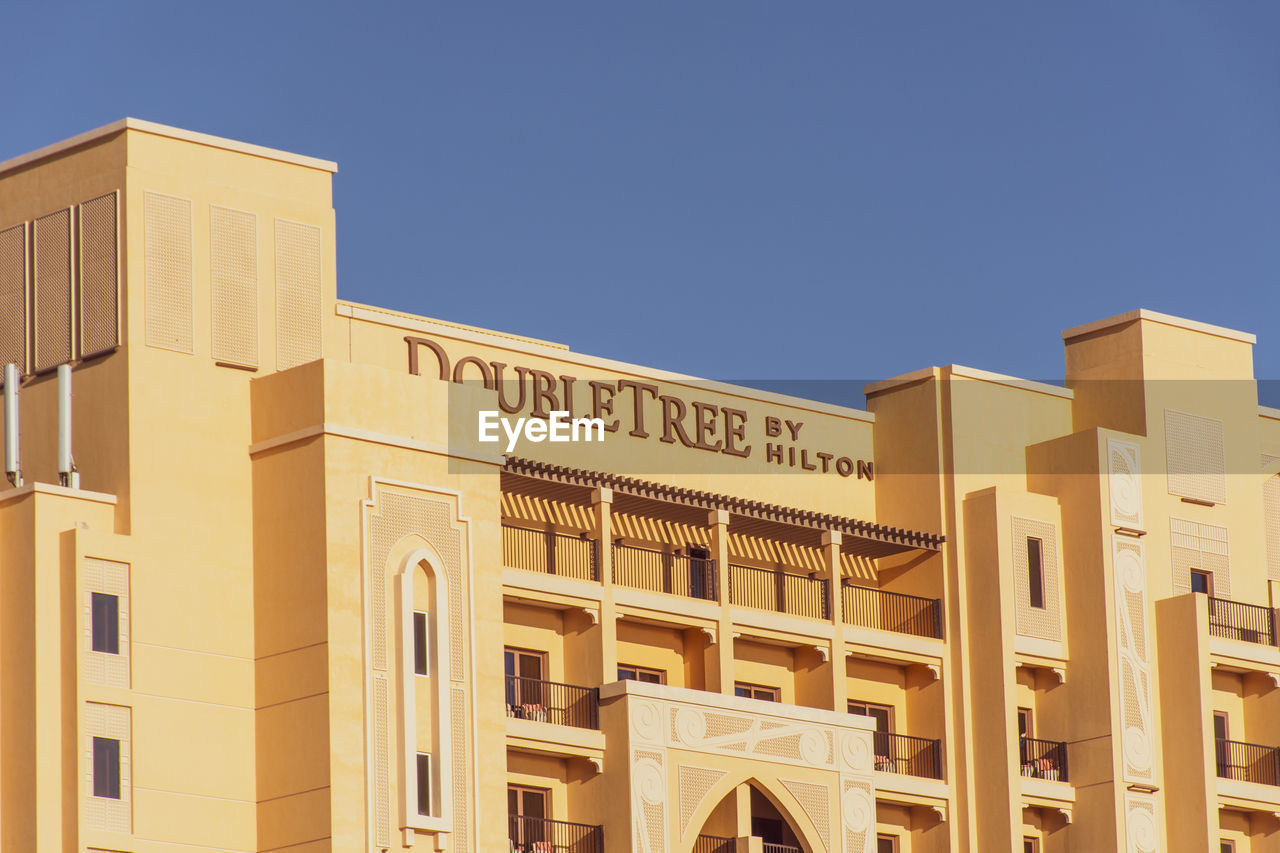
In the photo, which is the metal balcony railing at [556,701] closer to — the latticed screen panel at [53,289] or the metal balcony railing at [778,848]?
the metal balcony railing at [778,848]

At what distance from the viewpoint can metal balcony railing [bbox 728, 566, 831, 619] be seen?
56.8m

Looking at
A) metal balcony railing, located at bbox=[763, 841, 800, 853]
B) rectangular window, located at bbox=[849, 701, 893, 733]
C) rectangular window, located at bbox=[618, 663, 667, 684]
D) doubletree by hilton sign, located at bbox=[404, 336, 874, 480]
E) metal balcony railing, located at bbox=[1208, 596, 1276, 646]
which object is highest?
doubletree by hilton sign, located at bbox=[404, 336, 874, 480]

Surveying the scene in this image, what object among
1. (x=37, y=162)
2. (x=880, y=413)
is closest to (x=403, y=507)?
(x=37, y=162)

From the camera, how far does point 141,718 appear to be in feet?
152

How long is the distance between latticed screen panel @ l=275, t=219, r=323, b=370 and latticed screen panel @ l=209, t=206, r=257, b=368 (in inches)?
20.4

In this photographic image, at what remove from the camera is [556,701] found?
52156 mm

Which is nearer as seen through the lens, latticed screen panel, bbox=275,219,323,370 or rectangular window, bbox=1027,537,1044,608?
latticed screen panel, bbox=275,219,323,370

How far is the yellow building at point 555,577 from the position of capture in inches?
1842

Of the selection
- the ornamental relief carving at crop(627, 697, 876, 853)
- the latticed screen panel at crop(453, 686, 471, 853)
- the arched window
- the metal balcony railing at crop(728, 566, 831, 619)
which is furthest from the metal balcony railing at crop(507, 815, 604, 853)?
the metal balcony railing at crop(728, 566, 831, 619)

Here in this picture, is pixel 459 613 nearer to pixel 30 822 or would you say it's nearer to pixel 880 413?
pixel 30 822

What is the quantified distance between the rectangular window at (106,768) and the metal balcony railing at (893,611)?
17589 millimetres

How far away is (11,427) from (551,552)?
35.1 ft

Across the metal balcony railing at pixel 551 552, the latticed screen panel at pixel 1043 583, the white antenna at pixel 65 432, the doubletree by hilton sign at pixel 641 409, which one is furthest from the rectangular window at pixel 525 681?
the latticed screen panel at pixel 1043 583

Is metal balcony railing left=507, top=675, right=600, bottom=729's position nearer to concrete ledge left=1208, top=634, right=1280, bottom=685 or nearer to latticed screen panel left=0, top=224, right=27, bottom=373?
latticed screen panel left=0, top=224, right=27, bottom=373
